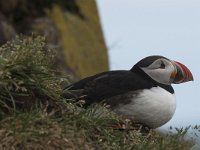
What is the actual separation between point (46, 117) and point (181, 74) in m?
2.00

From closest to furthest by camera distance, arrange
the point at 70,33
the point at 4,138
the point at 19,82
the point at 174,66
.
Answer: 1. the point at 4,138
2. the point at 19,82
3. the point at 174,66
4. the point at 70,33

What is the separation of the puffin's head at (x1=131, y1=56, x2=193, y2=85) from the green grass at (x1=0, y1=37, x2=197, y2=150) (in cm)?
94

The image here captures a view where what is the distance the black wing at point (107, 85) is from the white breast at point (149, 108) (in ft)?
0.34

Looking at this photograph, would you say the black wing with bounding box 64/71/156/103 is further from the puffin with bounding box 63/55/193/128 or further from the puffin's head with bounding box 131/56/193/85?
the puffin's head with bounding box 131/56/193/85

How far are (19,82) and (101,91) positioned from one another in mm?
1159

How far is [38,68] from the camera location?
6.26m

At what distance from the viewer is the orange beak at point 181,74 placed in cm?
759

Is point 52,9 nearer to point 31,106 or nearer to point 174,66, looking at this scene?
point 174,66

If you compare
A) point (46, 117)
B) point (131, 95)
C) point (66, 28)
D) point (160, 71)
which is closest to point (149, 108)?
point (131, 95)

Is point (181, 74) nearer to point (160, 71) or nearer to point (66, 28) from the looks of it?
point (160, 71)

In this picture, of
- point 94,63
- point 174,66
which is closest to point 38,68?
point 174,66

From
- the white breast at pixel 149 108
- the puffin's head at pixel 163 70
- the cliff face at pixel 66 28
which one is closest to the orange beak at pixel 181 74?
the puffin's head at pixel 163 70

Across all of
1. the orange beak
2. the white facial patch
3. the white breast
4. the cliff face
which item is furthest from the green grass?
the cliff face

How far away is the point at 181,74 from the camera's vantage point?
7.60m
